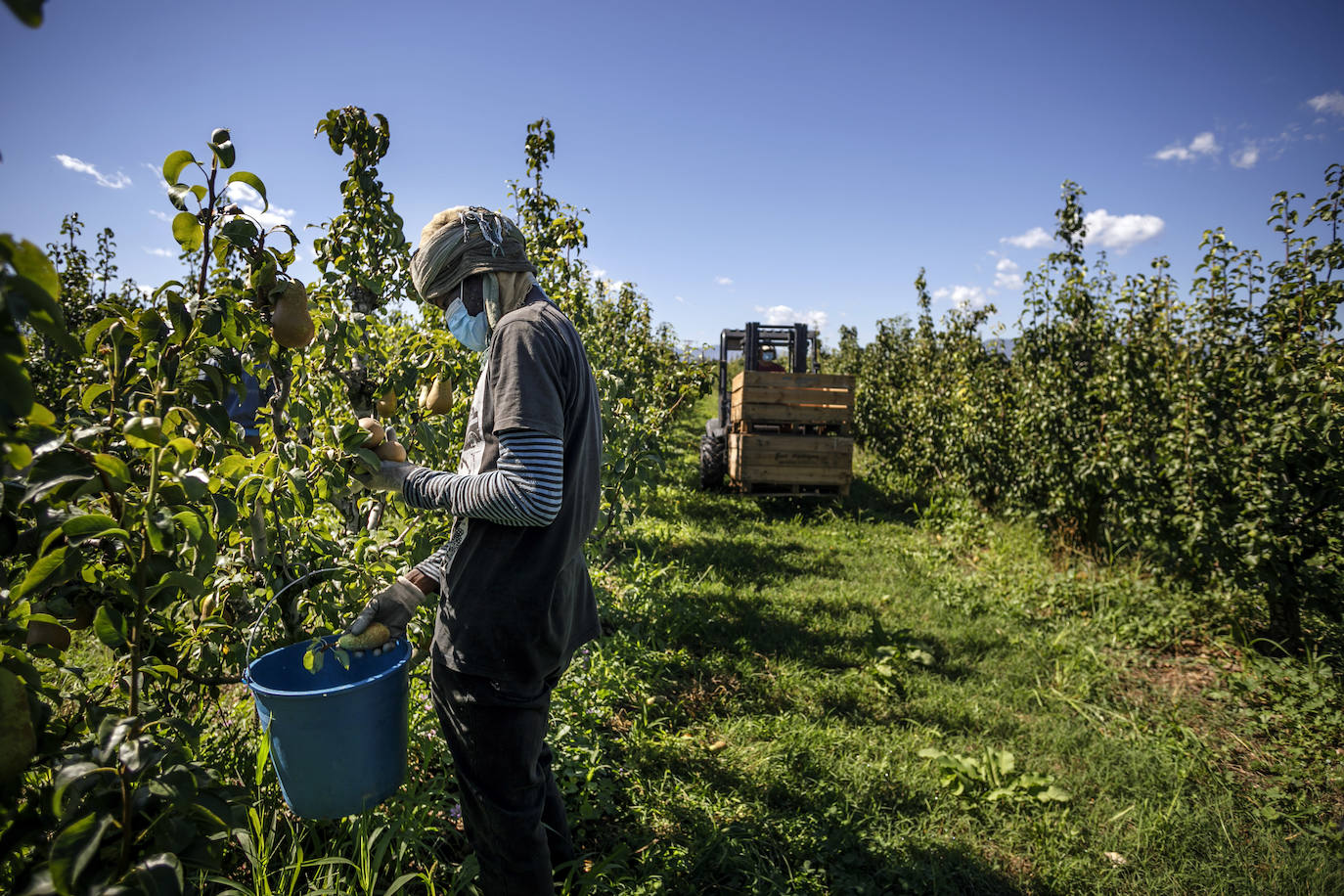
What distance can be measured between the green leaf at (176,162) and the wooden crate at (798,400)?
268 inches

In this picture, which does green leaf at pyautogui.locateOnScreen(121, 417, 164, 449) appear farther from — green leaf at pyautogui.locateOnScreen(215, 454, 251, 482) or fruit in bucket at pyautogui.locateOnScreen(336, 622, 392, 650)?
fruit in bucket at pyautogui.locateOnScreen(336, 622, 392, 650)

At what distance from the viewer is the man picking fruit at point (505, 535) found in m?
1.49

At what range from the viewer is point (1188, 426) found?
4.13 metres

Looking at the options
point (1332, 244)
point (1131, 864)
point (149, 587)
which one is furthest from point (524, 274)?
point (1332, 244)

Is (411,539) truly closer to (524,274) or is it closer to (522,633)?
(522,633)

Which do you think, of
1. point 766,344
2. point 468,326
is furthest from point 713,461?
point 468,326

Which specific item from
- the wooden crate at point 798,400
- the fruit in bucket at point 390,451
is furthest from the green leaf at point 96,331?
the wooden crate at point 798,400

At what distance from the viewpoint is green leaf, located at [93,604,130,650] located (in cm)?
100

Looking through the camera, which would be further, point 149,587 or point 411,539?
point 411,539

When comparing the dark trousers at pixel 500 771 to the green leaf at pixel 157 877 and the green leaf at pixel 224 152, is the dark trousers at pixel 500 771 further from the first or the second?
the green leaf at pixel 224 152

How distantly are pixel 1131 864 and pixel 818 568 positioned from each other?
11.1ft

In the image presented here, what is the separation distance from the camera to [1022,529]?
6.22 meters

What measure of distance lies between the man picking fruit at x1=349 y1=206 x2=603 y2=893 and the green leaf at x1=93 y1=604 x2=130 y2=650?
620mm

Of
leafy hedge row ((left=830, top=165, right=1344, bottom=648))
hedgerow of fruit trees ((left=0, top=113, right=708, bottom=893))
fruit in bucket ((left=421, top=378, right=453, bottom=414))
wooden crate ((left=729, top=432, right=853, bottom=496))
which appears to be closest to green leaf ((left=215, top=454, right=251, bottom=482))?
hedgerow of fruit trees ((left=0, top=113, right=708, bottom=893))
